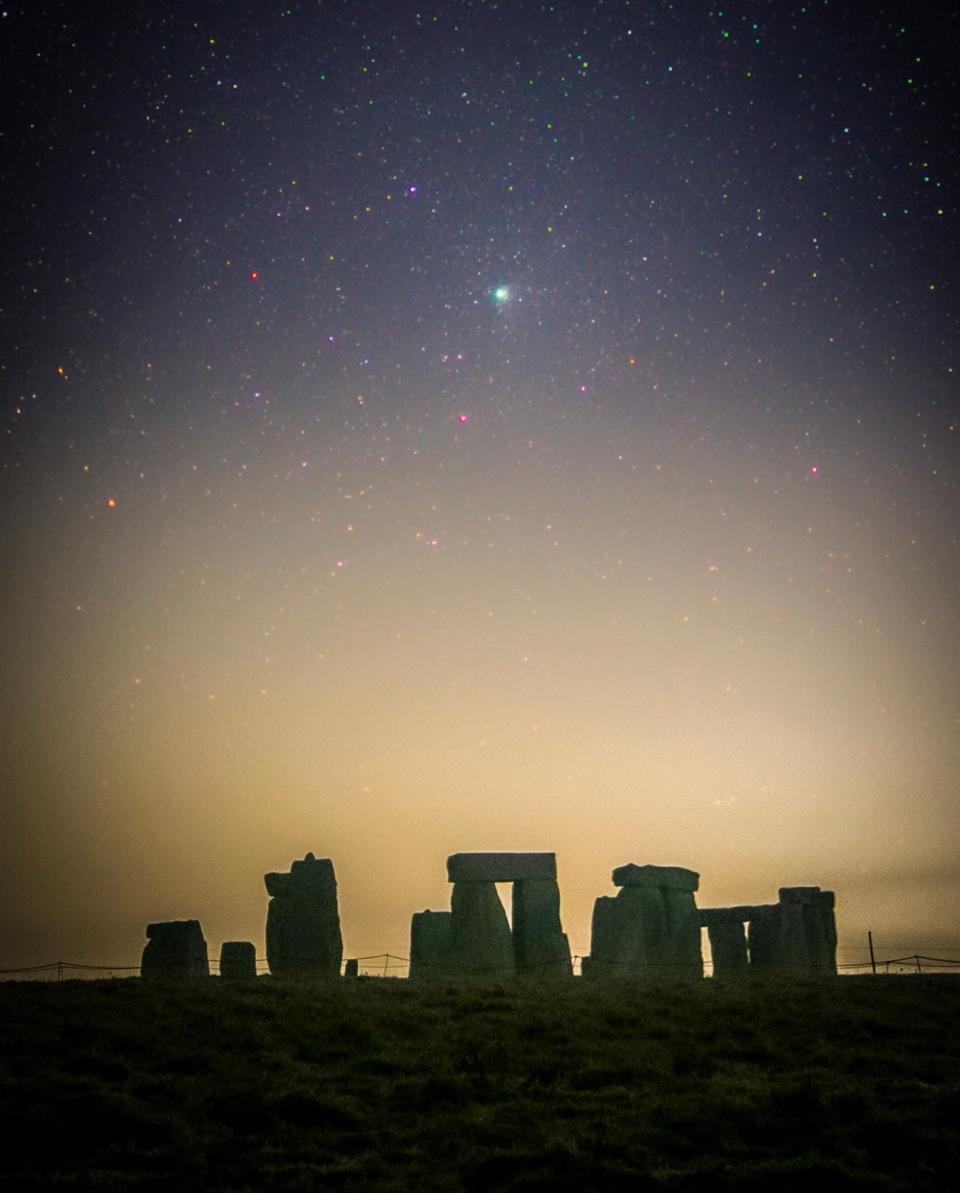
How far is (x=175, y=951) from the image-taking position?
91.5ft

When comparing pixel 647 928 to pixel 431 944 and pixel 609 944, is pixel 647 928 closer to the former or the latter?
pixel 609 944

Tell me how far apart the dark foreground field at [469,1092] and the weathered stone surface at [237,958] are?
30.3 feet

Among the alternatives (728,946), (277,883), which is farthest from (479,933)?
(728,946)

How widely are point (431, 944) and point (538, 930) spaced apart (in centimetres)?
290

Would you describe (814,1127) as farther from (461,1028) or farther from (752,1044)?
(461,1028)

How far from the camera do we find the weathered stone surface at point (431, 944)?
27.6m

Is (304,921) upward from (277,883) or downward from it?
downward

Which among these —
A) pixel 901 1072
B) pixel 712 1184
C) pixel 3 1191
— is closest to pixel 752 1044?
pixel 901 1072

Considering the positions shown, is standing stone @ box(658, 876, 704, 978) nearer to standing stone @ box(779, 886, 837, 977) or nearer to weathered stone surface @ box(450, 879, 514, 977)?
standing stone @ box(779, 886, 837, 977)

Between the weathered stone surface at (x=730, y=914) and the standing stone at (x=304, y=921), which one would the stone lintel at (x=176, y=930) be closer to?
the standing stone at (x=304, y=921)

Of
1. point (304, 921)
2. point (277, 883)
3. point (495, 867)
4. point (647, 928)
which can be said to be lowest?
point (647, 928)

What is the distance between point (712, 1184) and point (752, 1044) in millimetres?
6734

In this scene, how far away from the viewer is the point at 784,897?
1212 inches

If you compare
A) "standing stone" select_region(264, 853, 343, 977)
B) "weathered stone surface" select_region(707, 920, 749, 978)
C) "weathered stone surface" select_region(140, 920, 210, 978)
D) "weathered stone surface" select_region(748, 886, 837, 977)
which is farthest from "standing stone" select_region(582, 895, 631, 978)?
"weathered stone surface" select_region(140, 920, 210, 978)
